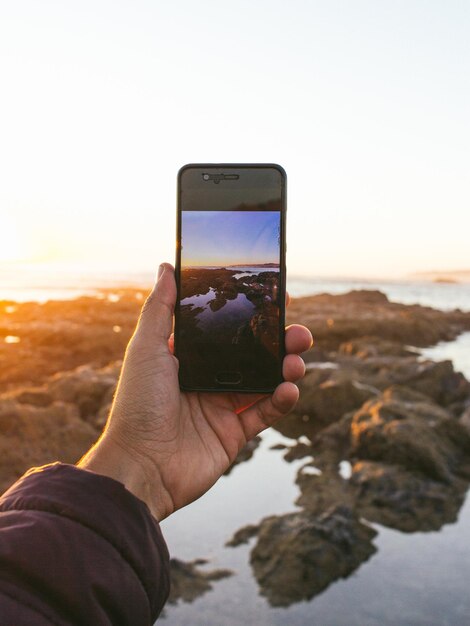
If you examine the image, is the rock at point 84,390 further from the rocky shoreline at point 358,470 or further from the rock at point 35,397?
the rocky shoreline at point 358,470

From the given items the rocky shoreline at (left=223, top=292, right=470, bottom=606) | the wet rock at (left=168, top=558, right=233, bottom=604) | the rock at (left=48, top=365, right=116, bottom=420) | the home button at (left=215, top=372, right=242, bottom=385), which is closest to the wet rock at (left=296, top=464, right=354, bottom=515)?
the rocky shoreline at (left=223, top=292, right=470, bottom=606)

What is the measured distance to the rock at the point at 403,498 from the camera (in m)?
7.32

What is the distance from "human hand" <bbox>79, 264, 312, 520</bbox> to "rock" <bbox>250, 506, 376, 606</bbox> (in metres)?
3.44

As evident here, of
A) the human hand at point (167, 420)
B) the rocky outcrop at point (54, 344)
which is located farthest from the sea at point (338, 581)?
the rocky outcrop at point (54, 344)

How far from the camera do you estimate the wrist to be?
2.56 meters

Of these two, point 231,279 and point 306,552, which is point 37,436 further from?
point 231,279

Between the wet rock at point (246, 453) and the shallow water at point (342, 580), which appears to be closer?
the shallow water at point (342, 580)

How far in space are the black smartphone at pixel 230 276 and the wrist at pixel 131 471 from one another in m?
0.55

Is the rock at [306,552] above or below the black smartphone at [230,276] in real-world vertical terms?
below

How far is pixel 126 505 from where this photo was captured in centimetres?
192

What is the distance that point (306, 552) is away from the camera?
20.4ft

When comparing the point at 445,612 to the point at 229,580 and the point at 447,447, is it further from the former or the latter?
the point at 447,447

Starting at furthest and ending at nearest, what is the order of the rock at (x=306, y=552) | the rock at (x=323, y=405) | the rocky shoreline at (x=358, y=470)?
the rock at (x=323, y=405) < the rocky shoreline at (x=358, y=470) < the rock at (x=306, y=552)

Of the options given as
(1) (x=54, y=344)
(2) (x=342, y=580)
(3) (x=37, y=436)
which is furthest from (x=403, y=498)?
(1) (x=54, y=344)
